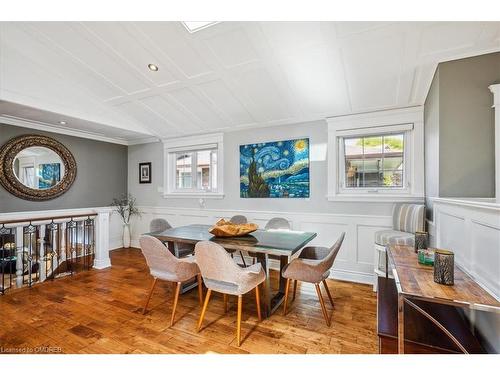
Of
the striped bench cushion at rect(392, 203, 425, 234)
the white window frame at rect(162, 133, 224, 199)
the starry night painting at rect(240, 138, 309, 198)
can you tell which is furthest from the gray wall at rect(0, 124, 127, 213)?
the striped bench cushion at rect(392, 203, 425, 234)

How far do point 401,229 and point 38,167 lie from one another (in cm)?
547

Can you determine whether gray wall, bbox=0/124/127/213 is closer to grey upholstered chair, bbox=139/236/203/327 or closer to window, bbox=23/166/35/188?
window, bbox=23/166/35/188

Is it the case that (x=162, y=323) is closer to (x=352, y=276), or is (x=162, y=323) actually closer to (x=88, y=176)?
(x=352, y=276)

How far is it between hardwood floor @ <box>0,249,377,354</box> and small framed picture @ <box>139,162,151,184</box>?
8.07 ft

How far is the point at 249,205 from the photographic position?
13.2ft

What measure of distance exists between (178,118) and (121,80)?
0.99 m

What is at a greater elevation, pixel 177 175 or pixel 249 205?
pixel 177 175

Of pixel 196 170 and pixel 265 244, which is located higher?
pixel 196 170

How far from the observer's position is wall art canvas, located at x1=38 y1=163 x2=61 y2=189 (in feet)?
13.0

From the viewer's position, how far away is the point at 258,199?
3.95m

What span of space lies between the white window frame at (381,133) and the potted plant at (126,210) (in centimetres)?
414

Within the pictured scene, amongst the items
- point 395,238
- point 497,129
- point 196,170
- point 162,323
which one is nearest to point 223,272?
point 162,323
